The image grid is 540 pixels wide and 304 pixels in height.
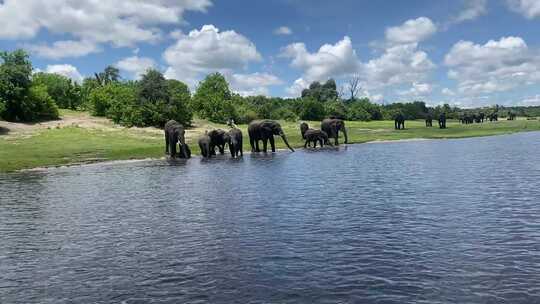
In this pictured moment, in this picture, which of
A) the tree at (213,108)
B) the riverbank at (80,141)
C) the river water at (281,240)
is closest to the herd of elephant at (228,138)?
the riverbank at (80,141)

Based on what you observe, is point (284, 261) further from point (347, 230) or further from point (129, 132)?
point (129, 132)

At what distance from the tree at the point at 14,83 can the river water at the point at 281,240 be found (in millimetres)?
43556

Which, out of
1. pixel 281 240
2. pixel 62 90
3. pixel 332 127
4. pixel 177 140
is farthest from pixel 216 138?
pixel 62 90

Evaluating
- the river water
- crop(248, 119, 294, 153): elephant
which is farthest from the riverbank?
the river water

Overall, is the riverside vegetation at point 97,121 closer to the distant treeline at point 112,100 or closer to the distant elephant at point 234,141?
the distant treeline at point 112,100

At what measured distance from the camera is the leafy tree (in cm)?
10706

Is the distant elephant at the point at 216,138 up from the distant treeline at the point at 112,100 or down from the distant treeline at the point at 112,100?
down

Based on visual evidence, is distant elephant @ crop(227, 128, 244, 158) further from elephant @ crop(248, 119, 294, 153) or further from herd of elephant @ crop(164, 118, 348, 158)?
elephant @ crop(248, 119, 294, 153)

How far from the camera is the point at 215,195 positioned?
25.3m

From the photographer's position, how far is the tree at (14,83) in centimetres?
6781

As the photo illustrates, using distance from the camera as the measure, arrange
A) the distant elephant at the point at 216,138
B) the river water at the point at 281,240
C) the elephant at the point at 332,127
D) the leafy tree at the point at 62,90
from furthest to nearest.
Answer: the leafy tree at the point at 62,90
the elephant at the point at 332,127
the distant elephant at the point at 216,138
the river water at the point at 281,240

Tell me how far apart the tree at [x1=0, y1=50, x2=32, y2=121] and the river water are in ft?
143

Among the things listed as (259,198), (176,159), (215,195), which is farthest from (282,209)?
(176,159)

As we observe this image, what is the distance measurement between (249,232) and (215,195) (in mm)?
8386
